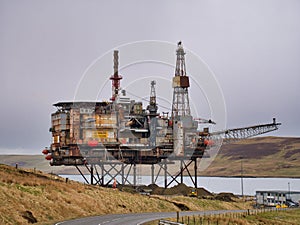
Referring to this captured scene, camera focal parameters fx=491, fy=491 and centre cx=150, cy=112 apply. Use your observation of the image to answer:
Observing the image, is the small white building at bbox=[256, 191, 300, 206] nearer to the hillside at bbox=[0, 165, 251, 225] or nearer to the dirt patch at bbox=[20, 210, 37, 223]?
the hillside at bbox=[0, 165, 251, 225]

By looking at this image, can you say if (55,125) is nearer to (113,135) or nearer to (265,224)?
(113,135)

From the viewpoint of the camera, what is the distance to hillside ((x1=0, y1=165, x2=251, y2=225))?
1880 inches

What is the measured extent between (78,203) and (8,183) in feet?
28.7

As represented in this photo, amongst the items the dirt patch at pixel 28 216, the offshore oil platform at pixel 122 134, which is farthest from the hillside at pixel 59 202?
the offshore oil platform at pixel 122 134

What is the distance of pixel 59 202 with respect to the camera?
5716 cm

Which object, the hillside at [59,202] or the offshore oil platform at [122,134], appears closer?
the hillside at [59,202]

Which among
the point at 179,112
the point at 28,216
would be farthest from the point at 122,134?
the point at 28,216

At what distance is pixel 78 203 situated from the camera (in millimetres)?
60562

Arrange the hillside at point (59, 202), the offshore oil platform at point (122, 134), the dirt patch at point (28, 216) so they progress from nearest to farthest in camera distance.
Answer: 1. the dirt patch at point (28, 216)
2. the hillside at point (59, 202)
3. the offshore oil platform at point (122, 134)

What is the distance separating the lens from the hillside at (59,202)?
4775 cm

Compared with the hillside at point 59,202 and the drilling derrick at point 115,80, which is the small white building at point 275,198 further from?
the drilling derrick at point 115,80

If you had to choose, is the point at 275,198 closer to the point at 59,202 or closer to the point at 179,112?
the point at 179,112

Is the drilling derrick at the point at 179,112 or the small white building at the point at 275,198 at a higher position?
the drilling derrick at the point at 179,112

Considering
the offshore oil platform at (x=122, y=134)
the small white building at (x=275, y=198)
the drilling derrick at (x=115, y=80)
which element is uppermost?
the drilling derrick at (x=115, y=80)
